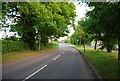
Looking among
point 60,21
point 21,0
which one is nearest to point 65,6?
point 60,21

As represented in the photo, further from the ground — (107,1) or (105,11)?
(107,1)

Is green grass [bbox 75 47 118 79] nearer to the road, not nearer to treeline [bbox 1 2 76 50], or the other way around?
the road

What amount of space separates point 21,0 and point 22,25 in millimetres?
5785

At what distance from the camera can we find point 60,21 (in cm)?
2275

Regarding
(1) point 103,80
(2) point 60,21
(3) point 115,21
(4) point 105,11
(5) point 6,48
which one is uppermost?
(2) point 60,21

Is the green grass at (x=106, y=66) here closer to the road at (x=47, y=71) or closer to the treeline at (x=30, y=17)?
the road at (x=47, y=71)

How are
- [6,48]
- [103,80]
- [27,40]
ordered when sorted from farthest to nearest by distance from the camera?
[27,40] → [6,48] → [103,80]

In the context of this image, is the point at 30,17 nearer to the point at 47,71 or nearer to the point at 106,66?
the point at 47,71

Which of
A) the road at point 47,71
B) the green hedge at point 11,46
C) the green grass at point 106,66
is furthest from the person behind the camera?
the green hedge at point 11,46

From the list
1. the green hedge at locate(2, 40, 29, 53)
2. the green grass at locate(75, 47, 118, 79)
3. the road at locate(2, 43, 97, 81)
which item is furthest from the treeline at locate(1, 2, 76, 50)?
the green grass at locate(75, 47, 118, 79)

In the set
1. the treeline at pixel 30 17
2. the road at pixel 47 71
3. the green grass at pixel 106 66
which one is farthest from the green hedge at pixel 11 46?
the green grass at pixel 106 66

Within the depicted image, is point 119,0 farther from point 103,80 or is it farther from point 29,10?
point 29,10

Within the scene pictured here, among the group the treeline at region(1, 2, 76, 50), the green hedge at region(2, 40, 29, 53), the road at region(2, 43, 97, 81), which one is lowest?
the road at region(2, 43, 97, 81)

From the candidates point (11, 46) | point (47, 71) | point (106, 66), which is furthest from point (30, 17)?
point (106, 66)
